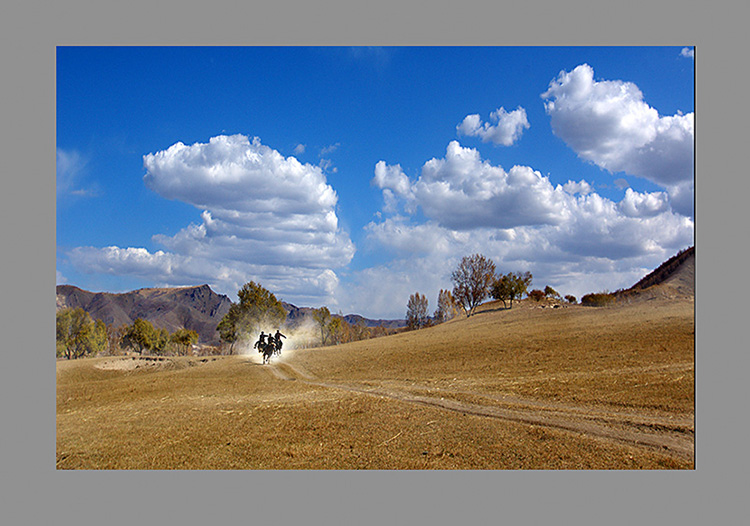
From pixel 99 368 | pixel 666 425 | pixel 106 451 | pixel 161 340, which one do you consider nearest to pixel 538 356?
pixel 666 425

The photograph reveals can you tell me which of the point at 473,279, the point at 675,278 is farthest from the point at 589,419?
the point at 473,279

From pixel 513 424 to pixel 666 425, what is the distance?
338 cm

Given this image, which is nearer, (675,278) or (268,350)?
(675,278)

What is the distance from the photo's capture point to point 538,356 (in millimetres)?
20562

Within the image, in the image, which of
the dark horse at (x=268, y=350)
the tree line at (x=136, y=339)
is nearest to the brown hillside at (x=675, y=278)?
the dark horse at (x=268, y=350)

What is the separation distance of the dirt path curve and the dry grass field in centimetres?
5

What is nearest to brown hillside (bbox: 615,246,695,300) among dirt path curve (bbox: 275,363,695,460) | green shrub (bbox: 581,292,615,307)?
dirt path curve (bbox: 275,363,695,460)

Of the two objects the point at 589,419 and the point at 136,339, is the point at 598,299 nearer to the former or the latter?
the point at 589,419

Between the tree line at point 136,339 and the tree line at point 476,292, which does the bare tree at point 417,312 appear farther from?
the tree line at point 136,339

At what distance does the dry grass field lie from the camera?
8914mm

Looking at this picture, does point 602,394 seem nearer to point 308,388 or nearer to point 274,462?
point 274,462

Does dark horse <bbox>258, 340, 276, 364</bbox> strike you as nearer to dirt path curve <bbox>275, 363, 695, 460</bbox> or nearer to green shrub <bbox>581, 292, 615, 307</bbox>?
dirt path curve <bbox>275, 363, 695, 460</bbox>

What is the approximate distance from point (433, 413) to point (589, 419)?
12.9 ft

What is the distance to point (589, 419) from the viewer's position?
1091 cm
